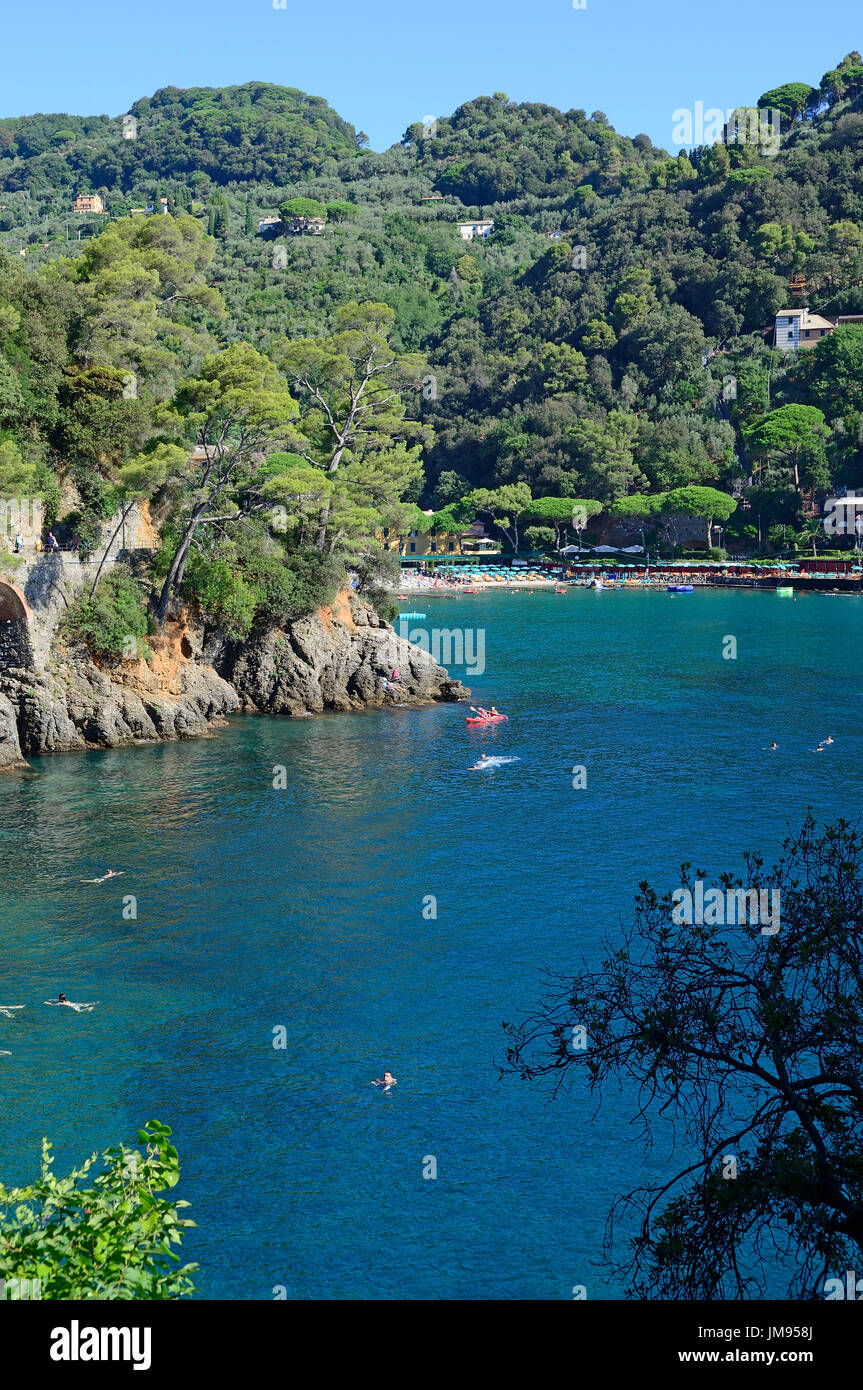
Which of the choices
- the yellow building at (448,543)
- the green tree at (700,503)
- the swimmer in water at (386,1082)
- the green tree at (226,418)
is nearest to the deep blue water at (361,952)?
the swimmer in water at (386,1082)

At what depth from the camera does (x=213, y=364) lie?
2235 inches

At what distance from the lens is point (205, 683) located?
58.2 m

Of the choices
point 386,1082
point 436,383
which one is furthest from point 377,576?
point 436,383

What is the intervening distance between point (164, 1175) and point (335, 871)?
25.3 meters

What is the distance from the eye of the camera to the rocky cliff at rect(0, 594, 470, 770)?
167 ft

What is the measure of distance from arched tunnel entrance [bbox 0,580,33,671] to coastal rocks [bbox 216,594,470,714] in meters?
12.0

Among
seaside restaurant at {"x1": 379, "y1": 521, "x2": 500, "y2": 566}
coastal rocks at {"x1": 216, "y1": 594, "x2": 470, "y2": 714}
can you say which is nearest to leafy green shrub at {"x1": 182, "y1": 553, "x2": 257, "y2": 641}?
coastal rocks at {"x1": 216, "y1": 594, "x2": 470, "y2": 714}

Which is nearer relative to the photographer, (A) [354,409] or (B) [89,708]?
(B) [89,708]

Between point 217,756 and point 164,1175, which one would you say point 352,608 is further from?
point 164,1175

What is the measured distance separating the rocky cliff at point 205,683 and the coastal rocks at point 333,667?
0.17 ft

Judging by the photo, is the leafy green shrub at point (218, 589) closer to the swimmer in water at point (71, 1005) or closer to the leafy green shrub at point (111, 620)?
the leafy green shrub at point (111, 620)

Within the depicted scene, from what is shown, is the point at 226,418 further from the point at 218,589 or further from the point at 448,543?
the point at 448,543

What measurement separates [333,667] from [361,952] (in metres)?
33.4

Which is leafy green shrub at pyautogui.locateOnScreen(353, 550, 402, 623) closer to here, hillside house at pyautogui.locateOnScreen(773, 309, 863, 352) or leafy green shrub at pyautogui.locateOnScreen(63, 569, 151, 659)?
leafy green shrub at pyautogui.locateOnScreen(63, 569, 151, 659)
